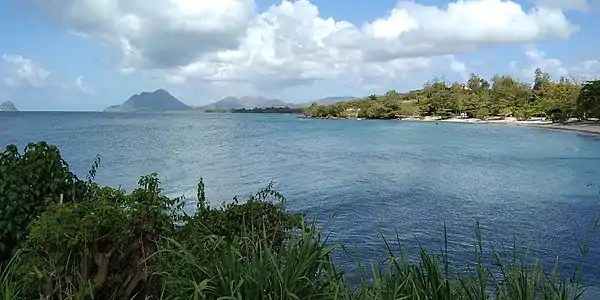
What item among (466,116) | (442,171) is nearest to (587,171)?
(442,171)

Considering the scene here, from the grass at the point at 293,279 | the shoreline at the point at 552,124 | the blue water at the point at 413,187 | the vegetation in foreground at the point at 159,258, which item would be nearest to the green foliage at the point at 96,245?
the vegetation in foreground at the point at 159,258

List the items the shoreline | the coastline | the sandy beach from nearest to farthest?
the coastline < the shoreline < the sandy beach

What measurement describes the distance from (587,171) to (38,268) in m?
22.1

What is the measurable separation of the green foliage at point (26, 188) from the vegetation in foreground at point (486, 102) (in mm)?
59229

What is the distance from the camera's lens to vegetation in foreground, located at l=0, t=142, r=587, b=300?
3.13 m

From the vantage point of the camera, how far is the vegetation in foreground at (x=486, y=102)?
63.4m

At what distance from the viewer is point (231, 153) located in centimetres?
3147

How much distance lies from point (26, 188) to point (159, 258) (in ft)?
3.96

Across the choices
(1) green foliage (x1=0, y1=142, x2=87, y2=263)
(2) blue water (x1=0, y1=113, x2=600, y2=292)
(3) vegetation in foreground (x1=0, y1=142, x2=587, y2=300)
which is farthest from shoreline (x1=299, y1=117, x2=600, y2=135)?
(1) green foliage (x1=0, y1=142, x2=87, y2=263)

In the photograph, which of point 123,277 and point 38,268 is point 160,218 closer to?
point 123,277

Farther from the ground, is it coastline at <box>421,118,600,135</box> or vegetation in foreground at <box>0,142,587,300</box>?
vegetation in foreground at <box>0,142,587,300</box>

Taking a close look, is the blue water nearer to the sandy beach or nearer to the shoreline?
the shoreline

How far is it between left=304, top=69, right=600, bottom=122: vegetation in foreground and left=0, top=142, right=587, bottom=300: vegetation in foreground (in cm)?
5877

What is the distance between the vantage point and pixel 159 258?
3461 mm
